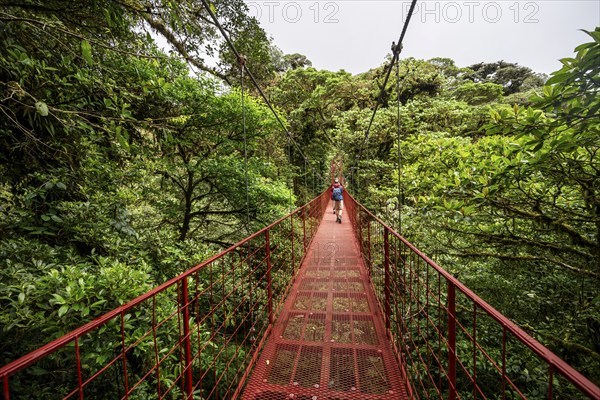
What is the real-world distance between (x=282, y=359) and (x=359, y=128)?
28.9 feet

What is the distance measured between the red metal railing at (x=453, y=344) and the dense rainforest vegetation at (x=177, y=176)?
1.14 feet

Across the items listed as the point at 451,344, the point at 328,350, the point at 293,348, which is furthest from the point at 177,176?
the point at 451,344

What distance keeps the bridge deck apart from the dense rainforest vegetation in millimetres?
954

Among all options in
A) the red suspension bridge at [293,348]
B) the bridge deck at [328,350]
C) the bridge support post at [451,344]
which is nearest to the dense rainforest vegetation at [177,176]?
the red suspension bridge at [293,348]

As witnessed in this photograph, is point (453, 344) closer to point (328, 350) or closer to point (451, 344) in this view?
point (451, 344)

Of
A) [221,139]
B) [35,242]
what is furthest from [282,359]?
[221,139]

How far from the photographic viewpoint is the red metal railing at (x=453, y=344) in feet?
2.73

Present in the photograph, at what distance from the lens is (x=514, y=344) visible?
2.95 meters

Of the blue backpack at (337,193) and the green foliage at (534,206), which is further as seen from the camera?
the blue backpack at (337,193)

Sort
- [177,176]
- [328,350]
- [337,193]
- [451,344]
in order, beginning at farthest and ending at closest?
[337,193]
[177,176]
[328,350]
[451,344]

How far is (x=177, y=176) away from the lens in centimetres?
482

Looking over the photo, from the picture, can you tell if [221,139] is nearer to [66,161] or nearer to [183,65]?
[183,65]

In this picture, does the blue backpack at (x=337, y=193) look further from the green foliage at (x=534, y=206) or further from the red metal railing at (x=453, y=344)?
the red metal railing at (x=453, y=344)

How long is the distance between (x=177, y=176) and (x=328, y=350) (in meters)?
4.16
